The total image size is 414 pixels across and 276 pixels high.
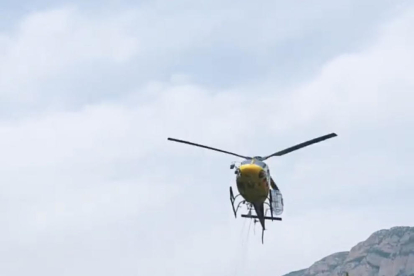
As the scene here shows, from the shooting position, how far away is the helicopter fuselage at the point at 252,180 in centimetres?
7069

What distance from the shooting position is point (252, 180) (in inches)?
2790

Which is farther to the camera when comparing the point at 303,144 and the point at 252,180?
the point at 303,144

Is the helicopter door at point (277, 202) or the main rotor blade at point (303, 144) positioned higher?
the main rotor blade at point (303, 144)

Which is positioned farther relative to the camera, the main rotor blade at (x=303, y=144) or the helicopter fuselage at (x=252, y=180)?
the main rotor blade at (x=303, y=144)

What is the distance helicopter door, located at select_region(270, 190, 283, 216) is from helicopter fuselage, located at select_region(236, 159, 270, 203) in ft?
13.7

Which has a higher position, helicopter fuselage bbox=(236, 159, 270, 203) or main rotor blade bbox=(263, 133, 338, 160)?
main rotor blade bbox=(263, 133, 338, 160)

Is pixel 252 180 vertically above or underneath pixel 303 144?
underneath

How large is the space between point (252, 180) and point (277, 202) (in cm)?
760

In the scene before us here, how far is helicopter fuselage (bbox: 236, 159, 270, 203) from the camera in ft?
232

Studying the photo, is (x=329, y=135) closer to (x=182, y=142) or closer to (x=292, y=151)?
(x=292, y=151)

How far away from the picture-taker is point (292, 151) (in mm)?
77625

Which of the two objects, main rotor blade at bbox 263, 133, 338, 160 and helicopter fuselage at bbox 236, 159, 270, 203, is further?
main rotor blade at bbox 263, 133, 338, 160

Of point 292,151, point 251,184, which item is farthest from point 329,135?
point 251,184

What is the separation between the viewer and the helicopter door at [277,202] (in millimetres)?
77062
